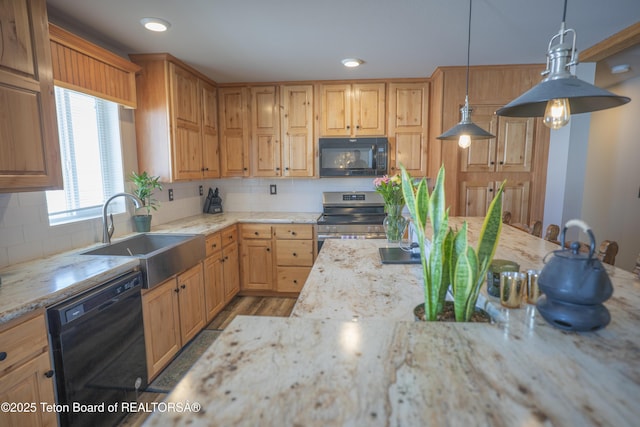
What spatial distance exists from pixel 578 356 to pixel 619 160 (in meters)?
4.50

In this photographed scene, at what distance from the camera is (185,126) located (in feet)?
10.1

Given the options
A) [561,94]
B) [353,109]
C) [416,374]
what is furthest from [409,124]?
[416,374]

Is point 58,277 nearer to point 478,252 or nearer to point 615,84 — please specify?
point 478,252

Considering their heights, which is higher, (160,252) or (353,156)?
(353,156)

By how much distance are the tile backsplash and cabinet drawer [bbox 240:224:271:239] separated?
60cm

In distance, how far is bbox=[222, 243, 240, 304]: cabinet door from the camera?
10.8 feet

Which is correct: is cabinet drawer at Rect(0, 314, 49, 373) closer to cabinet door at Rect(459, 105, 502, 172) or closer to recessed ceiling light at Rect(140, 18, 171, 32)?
recessed ceiling light at Rect(140, 18, 171, 32)

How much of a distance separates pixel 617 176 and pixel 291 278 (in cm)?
408

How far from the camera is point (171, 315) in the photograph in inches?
92.6

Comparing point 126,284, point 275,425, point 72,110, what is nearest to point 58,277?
point 126,284

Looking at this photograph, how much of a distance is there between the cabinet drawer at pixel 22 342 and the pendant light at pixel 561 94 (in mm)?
1897

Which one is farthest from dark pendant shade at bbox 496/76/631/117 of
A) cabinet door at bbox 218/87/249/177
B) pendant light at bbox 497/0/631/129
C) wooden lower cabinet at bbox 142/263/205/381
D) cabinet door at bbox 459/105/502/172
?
cabinet door at bbox 218/87/249/177

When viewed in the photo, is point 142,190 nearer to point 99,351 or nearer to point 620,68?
point 99,351

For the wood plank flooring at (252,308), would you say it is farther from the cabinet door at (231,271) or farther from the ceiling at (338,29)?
the ceiling at (338,29)
